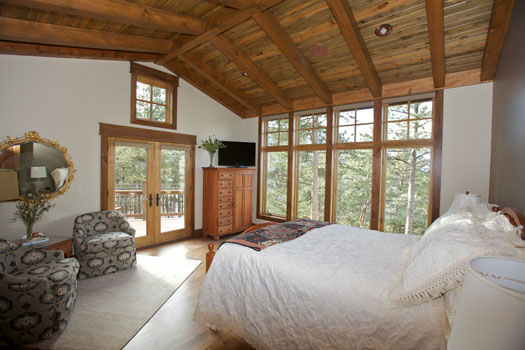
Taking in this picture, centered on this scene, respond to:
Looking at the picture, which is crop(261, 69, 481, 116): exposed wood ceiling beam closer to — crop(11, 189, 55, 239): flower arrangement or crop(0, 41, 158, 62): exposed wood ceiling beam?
crop(0, 41, 158, 62): exposed wood ceiling beam

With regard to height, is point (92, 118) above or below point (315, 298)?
above

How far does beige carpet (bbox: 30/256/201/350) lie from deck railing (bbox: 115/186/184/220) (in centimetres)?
101

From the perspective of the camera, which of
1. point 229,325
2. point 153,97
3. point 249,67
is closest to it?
point 229,325

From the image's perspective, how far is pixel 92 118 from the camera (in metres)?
3.84

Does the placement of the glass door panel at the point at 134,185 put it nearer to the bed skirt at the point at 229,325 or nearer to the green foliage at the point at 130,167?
the green foliage at the point at 130,167

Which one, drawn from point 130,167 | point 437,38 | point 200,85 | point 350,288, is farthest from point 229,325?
point 200,85

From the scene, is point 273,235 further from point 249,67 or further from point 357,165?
point 249,67

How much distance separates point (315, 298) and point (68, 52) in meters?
4.47

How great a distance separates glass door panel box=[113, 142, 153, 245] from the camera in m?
4.20

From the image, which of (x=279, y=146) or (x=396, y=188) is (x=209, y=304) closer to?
(x=396, y=188)

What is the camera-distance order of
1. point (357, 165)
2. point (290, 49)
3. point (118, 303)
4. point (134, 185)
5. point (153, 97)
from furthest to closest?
point (153, 97) → point (357, 165) → point (134, 185) → point (290, 49) → point (118, 303)

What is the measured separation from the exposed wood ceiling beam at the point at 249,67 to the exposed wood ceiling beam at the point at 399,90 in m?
0.38

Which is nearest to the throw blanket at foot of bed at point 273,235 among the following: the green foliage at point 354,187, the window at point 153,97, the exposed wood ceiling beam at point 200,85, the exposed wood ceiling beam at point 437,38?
the green foliage at point 354,187

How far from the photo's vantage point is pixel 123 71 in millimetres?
4172
